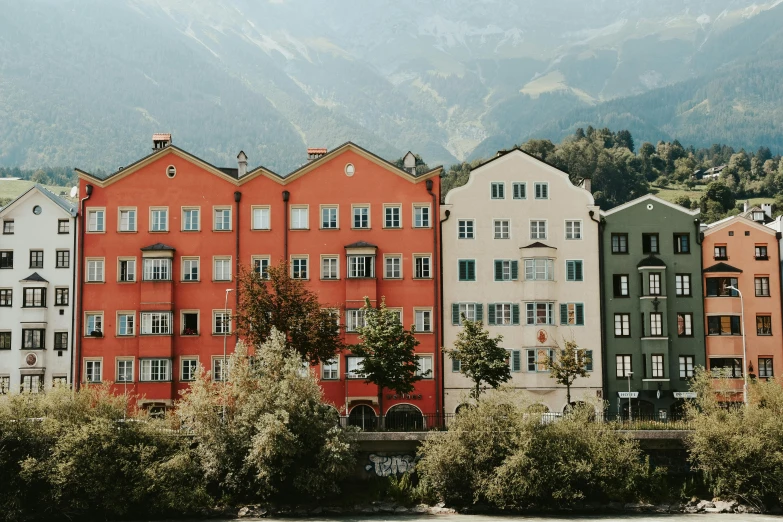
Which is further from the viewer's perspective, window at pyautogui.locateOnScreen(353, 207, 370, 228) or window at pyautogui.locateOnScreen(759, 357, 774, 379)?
window at pyautogui.locateOnScreen(353, 207, 370, 228)

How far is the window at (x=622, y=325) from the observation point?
80188 mm

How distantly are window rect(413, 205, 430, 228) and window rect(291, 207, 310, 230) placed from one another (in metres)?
8.33

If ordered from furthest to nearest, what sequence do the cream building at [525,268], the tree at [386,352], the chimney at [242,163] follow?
the chimney at [242,163] → the cream building at [525,268] → the tree at [386,352]

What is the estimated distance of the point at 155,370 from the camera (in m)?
78.4

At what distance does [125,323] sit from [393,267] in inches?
824

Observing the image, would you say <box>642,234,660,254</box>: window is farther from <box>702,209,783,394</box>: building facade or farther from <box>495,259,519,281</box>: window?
<box>495,259,519,281</box>: window

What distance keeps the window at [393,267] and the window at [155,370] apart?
17.9 metres

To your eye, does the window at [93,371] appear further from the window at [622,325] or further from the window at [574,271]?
the window at [622,325]

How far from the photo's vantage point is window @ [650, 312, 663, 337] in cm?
7956

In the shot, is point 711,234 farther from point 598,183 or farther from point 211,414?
point 598,183

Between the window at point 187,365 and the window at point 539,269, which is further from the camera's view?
the window at point 539,269

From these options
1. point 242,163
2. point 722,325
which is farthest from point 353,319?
point 722,325

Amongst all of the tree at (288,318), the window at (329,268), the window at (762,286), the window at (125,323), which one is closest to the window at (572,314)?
the window at (762,286)

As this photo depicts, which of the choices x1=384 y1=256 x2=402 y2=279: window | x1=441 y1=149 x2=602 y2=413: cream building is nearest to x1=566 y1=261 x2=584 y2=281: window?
x1=441 y1=149 x2=602 y2=413: cream building
